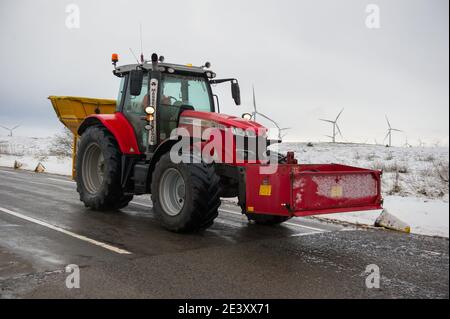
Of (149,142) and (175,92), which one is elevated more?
(175,92)

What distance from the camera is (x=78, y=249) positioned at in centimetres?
567

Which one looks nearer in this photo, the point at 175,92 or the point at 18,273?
the point at 18,273

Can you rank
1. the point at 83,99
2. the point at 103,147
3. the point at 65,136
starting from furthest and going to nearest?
the point at 65,136
the point at 83,99
the point at 103,147

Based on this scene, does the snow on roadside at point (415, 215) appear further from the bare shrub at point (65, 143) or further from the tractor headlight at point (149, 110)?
the bare shrub at point (65, 143)

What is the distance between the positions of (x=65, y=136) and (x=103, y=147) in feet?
85.6

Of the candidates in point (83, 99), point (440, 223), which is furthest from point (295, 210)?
point (83, 99)

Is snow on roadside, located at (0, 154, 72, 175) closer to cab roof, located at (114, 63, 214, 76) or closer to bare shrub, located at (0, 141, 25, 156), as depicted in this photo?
bare shrub, located at (0, 141, 25, 156)

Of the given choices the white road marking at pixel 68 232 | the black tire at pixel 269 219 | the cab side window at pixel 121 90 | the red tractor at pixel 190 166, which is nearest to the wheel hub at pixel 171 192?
the red tractor at pixel 190 166

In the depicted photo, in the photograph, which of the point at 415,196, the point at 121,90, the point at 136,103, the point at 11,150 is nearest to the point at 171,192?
the point at 136,103

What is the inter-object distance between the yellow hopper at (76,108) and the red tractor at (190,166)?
501 millimetres

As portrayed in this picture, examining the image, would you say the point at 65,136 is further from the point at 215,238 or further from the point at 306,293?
the point at 306,293

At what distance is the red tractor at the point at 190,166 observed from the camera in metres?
5.89

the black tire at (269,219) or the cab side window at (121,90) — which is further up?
the cab side window at (121,90)

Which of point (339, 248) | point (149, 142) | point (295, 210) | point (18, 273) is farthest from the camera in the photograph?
point (149, 142)
